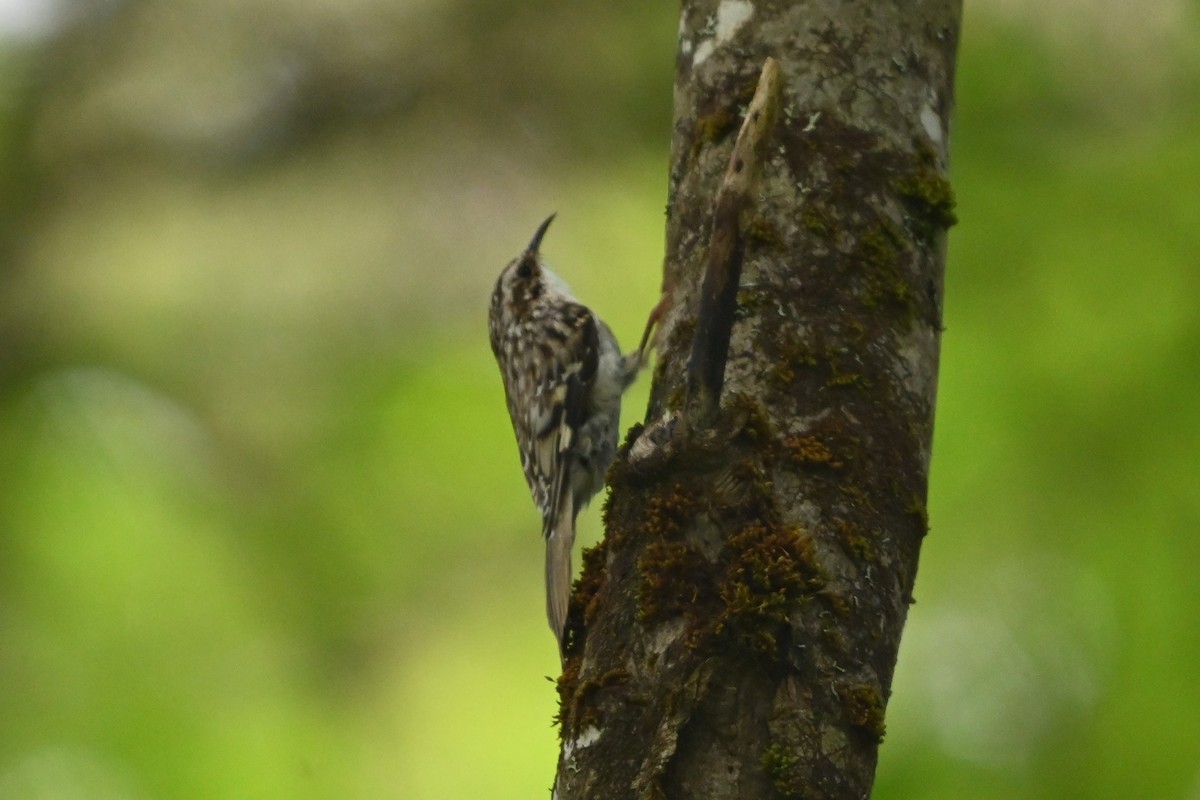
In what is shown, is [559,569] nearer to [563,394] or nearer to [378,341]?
[563,394]

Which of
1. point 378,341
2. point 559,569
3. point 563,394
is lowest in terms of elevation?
point 559,569

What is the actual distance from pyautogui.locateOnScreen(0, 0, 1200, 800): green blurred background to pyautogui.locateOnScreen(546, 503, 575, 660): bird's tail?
888 mm

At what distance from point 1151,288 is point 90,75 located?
4.62 m

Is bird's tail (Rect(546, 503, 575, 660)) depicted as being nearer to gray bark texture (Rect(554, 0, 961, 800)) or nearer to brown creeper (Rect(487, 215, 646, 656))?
brown creeper (Rect(487, 215, 646, 656))

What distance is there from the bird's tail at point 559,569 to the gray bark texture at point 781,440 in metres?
1.20

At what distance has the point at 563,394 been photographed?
15.3 ft

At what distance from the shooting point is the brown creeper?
4.57 m

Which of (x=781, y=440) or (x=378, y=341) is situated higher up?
(x=378, y=341)

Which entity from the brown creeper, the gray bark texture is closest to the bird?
the brown creeper

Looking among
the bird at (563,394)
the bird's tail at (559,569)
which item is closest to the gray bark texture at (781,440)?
the bird's tail at (559,569)

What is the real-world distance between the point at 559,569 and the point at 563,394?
3.06ft

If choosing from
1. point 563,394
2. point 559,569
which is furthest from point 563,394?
point 559,569

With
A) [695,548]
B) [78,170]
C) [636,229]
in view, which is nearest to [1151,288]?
[636,229]

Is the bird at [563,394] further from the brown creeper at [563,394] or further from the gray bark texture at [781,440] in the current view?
the gray bark texture at [781,440]
